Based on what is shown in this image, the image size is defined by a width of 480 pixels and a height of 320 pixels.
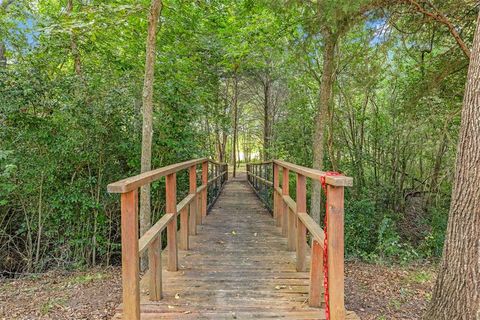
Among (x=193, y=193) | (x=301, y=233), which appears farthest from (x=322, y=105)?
(x=301, y=233)

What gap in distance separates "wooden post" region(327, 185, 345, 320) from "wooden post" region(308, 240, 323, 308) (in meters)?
0.47

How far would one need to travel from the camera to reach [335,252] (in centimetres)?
187

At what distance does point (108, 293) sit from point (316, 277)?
10.4ft

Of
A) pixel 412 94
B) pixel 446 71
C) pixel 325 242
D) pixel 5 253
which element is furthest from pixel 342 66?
pixel 5 253

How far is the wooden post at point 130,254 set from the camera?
183 centimetres

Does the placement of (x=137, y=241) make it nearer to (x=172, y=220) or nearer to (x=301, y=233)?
(x=172, y=220)

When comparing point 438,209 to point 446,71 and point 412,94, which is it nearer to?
point 412,94

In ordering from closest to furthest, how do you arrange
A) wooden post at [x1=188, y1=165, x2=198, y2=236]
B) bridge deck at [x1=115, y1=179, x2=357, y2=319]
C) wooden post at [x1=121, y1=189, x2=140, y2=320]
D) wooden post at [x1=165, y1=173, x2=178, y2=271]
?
1. wooden post at [x1=121, y1=189, x2=140, y2=320]
2. bridge deck at [x1=115, y1=179, x2=357, y2=319]
3. wooden post at [x1=165, y1=173, x2=178, y2=271]
4. wooden post at [x1=188, y1=165, x2=198, y2=236]

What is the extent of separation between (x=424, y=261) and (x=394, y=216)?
2.54m

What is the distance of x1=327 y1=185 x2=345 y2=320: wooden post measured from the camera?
1864 mm

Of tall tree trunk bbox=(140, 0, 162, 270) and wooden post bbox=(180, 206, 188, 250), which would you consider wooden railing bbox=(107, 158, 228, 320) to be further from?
tall tree trunk bbox=(140, 0, 162, 270)

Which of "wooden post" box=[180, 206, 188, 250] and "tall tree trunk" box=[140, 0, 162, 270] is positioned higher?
"tall tree trunk" box=[140, 0, 162, 270]

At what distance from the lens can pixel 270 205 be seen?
21.2 ft

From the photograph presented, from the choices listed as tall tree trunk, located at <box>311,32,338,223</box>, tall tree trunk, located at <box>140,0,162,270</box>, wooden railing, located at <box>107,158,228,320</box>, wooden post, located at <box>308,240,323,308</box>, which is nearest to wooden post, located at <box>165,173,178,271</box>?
wooden railing, located at <box>107,158,228,320</box>
